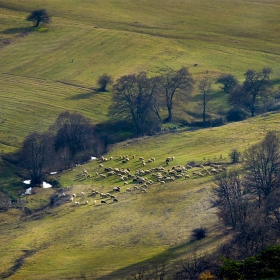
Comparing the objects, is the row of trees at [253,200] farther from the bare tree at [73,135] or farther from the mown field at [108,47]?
the mown field at [108,47]

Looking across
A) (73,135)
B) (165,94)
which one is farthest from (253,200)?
(165,94)

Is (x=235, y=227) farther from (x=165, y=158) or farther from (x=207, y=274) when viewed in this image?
(x=165, y=158)

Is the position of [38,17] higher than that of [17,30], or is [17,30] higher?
[38,17]

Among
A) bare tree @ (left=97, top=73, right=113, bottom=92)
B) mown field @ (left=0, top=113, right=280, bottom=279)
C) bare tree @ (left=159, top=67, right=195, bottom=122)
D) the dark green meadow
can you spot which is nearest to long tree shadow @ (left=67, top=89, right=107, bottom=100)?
the dark green meadow

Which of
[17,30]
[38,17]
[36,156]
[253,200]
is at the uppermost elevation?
[38,17]

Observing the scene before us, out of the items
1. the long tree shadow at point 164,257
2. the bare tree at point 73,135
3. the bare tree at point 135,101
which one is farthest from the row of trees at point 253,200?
the bare tree at point 135,101

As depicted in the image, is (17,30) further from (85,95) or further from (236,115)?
(236,115)
